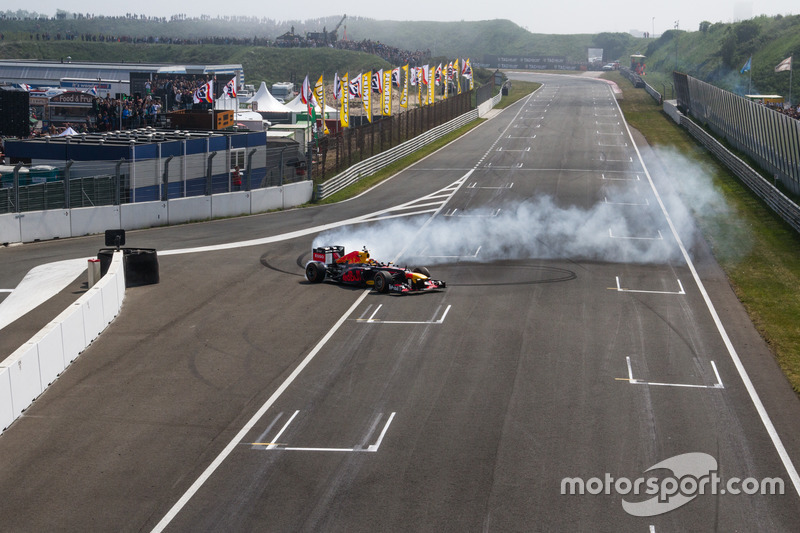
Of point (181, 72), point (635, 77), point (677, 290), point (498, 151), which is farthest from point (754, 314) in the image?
point (635, 77)

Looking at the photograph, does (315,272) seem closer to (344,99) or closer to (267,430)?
(267,430)

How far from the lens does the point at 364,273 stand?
25969 millimetres

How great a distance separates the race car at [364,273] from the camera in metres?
25.3

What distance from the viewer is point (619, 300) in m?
25.0

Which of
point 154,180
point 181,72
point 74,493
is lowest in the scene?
point 74,493

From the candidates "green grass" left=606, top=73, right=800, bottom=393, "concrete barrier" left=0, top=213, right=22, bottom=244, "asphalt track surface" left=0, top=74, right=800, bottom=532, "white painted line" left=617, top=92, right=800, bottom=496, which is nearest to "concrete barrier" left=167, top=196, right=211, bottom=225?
"asphalt track surface" left=0, top=74, right=800, bottom=532

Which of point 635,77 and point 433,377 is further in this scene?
point 635,77

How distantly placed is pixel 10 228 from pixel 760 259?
27070 mm

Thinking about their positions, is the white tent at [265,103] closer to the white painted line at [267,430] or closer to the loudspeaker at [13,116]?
the loudspeaker at [13,116]

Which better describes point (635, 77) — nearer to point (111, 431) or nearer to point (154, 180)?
point (154, 180)

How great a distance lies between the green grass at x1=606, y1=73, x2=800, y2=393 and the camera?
2241cm

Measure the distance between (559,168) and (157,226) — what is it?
82.9 ft

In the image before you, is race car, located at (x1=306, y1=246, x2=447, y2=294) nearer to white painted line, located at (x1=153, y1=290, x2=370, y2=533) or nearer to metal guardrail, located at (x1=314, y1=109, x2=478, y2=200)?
white painted line, located at (x1=153, y1=290, x2=370, y2=533)

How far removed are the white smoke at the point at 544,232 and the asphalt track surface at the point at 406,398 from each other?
0.81 feet
